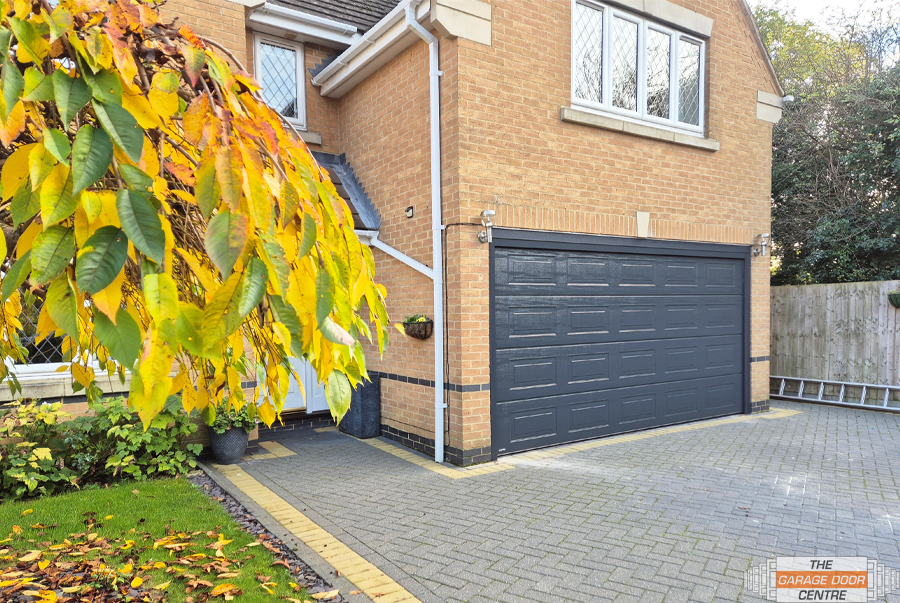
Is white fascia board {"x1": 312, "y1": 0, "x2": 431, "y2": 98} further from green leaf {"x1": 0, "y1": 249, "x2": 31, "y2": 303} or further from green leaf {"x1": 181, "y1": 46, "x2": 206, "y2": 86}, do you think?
green leaf {"x1": 0, "y1": 249, "x2": 31, "y2": 303}

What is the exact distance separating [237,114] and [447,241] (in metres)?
5.06

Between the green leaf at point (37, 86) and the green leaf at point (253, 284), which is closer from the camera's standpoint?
the green leaf at point (253, 284)

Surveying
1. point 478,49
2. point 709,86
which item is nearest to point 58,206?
point 478,49

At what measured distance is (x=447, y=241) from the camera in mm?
6648

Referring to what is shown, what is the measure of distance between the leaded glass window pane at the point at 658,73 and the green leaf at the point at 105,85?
8.05 m

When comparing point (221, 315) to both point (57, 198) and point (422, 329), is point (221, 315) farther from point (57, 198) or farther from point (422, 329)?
point (422, 329)

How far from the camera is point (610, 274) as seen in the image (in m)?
7.88

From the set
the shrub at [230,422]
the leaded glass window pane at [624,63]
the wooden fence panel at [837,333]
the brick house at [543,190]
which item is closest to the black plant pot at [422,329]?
the brick house at [543,190]

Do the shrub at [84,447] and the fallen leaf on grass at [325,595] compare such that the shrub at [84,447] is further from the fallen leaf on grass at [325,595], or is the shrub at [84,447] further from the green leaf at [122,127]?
the green leaf at [122,127]

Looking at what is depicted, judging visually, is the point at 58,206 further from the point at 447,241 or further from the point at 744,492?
the point at 744,492

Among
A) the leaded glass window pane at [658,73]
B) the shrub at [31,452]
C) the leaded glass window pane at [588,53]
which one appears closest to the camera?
the shrub at [31,452]

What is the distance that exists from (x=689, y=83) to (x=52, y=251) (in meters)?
9.19

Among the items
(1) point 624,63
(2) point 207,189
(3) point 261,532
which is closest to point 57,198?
(2) point 207,189

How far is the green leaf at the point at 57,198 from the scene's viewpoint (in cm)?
123
